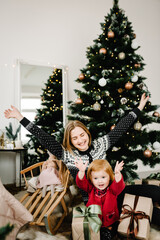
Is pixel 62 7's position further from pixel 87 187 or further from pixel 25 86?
pixel 87 187

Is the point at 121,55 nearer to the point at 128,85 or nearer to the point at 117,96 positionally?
the point at 128,85

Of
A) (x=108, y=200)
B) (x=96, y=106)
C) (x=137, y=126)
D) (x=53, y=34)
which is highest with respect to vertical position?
(x=53, y=34)

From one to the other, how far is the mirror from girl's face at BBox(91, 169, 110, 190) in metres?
2.27

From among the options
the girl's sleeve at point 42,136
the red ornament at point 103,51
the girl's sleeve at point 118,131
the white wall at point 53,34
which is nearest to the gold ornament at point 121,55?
the red ornament at point 103,51

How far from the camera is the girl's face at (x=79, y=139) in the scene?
1868 millimetres

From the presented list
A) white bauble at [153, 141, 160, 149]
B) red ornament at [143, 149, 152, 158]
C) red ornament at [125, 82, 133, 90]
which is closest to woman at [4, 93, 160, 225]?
red ornament at [143, 149, 152, 158]

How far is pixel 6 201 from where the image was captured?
5.00 ft

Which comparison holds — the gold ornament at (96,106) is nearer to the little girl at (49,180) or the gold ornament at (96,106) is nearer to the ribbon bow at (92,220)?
the little girl at (49,180)

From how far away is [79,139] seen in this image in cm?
186

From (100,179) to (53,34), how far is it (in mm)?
3320

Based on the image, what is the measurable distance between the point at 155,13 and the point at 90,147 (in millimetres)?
4773

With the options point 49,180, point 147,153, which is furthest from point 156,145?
point 49,180

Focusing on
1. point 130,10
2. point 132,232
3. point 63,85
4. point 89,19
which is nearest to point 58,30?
point 89,19

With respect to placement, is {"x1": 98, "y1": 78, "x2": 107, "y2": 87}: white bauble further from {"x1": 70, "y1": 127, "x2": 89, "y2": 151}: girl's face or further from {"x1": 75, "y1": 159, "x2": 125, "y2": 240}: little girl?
{"x1": 75, "y1": 159, "x2": 125, "y2": 240}: little girl
